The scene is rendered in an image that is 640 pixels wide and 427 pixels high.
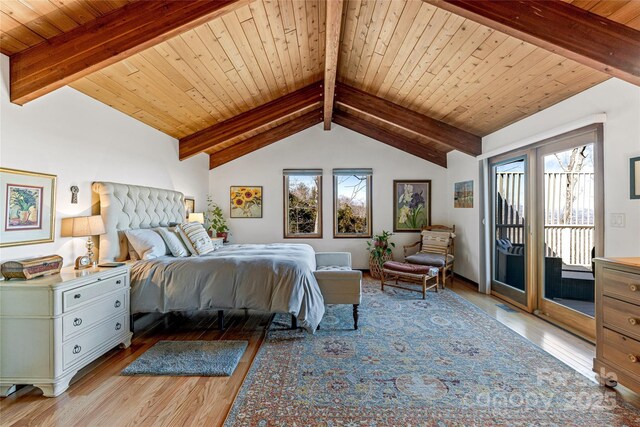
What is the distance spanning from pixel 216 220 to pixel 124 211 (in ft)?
8.21

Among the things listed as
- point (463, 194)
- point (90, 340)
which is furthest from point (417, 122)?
point (90, 340)

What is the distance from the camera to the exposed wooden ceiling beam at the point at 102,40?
2.28 m

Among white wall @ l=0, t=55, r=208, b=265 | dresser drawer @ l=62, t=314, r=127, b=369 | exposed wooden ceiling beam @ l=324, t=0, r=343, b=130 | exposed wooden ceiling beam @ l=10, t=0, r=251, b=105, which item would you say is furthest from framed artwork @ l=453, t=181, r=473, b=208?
dresser drawer @ l=62, t=314, r=127, b=369

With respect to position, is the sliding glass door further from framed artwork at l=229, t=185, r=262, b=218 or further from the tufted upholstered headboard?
the tufted upholstered headboard

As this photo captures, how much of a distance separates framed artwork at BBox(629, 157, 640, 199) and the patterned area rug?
1.52 meters

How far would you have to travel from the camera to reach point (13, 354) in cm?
204

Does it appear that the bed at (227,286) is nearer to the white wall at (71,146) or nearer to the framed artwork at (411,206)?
the white wall at (71,146)

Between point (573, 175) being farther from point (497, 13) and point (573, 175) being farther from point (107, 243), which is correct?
point (107, 243)

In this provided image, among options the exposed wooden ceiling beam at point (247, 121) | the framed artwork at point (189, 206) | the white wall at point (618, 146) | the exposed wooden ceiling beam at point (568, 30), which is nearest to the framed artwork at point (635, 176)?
the white wall at point (618, 146)

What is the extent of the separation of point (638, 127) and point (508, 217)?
2.00 meters

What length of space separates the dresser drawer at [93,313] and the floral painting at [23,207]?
82cm

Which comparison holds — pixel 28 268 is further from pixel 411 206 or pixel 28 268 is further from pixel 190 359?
pixel 411 206

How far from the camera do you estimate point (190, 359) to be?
2549 mm

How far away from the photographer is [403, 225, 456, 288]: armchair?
4.80 meters
